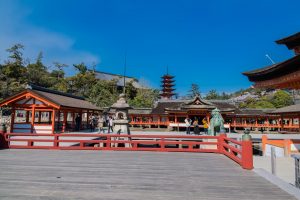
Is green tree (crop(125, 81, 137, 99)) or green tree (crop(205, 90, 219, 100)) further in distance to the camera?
green tree (crop(205, 90, 219, 100))

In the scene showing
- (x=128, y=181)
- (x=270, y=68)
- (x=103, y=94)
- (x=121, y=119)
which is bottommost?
(x=128, y=181)

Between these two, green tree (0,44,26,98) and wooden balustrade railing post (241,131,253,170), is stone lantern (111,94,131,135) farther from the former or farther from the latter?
green tree (0,44,26,98)

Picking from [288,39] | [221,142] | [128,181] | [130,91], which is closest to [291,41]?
[288,39]

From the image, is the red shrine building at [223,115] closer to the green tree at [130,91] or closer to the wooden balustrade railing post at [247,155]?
the green tree at [130,91]

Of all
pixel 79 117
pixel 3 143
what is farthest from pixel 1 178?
pixel 79 117

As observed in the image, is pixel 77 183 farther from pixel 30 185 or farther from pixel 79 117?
pixel 79 117

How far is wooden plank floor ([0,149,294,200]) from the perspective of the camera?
446cm

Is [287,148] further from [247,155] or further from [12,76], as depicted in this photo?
[12,76]

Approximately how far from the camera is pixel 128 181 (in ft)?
17.8

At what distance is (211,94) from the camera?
260 ft

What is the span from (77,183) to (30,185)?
3.28 feet

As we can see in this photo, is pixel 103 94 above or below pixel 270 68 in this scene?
above

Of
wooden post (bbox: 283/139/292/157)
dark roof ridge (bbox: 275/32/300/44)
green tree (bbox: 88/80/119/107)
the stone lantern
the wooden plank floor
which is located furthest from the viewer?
green tree (bbox: 88/80/119/107)

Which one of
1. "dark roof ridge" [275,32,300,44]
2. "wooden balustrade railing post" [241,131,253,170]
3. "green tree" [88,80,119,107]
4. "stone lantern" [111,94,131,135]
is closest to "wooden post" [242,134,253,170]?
"wooden balustrade railing post" [241,131,253,170]
